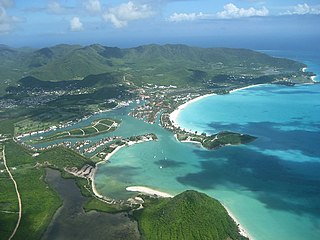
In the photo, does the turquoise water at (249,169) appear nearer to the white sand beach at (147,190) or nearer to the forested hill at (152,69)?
the white sand beach at (147,190)

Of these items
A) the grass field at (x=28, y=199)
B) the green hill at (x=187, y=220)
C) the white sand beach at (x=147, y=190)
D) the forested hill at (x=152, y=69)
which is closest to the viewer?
the green hill at (x=187, y=220)

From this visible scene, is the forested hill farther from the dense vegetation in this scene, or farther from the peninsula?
the dense vegetation

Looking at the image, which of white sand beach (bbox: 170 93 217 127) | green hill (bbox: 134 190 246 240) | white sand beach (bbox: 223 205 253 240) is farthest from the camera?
white sand beach (bbox: 170 93 217 127)

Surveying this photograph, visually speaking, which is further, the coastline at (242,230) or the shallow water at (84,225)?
the shallow water at (84,225)

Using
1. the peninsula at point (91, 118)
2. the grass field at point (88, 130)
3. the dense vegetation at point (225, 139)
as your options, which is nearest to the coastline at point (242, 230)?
the peninsula at point (91, 118)

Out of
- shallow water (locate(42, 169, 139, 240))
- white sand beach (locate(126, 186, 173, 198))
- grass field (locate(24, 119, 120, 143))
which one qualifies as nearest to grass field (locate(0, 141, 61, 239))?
shallow water (locate(42, 169, 139, 240))

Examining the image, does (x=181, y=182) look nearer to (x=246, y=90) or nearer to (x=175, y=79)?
(x=246, y=90)
